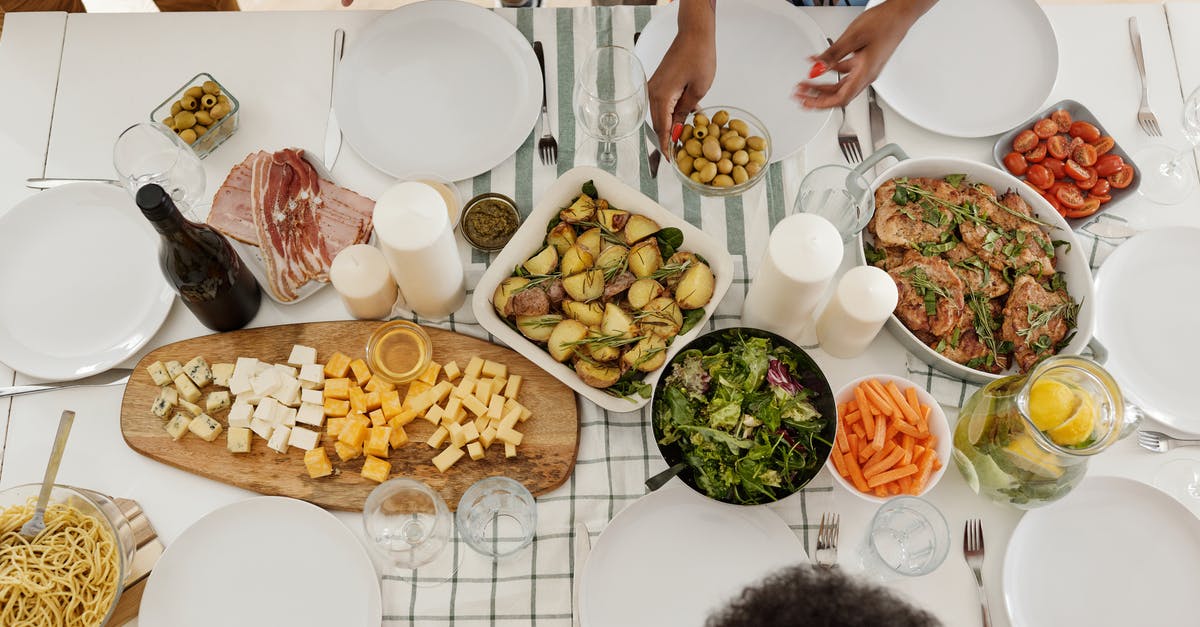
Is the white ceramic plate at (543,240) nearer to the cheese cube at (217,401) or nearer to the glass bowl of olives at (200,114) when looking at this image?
the cheese cube at (217,401)

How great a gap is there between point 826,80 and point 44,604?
180 centimetres

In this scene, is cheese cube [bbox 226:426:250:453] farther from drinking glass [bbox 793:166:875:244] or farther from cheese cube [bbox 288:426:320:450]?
drinking glass [bbox 793:166:875:244]

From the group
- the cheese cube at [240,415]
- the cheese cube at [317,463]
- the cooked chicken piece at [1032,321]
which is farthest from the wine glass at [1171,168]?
the cheese cube at [240,415]

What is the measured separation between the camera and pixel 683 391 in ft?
4.40

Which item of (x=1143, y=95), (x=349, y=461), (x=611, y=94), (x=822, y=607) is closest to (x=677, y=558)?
(x=822, y=607)

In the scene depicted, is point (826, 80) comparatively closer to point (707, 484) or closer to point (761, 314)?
point (761, 314)

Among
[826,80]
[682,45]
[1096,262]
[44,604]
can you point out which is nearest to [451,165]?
[682,45]

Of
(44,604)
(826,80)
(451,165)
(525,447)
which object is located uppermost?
(826,80)

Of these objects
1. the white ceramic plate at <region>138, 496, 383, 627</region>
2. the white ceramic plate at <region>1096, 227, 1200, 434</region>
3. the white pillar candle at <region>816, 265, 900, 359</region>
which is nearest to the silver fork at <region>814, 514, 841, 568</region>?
the white pillar candle at <region>816, 265, 900, 359</region>

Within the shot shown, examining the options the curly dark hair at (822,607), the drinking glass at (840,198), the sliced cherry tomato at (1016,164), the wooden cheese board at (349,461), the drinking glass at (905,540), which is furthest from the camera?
the sliced cherry tomato at (1016,164)

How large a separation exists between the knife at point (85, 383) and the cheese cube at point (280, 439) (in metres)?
0.33

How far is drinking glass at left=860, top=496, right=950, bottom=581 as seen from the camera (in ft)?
4.25

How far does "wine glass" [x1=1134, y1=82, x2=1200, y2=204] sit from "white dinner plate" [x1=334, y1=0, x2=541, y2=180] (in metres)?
1.37

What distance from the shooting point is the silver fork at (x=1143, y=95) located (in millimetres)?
1704
